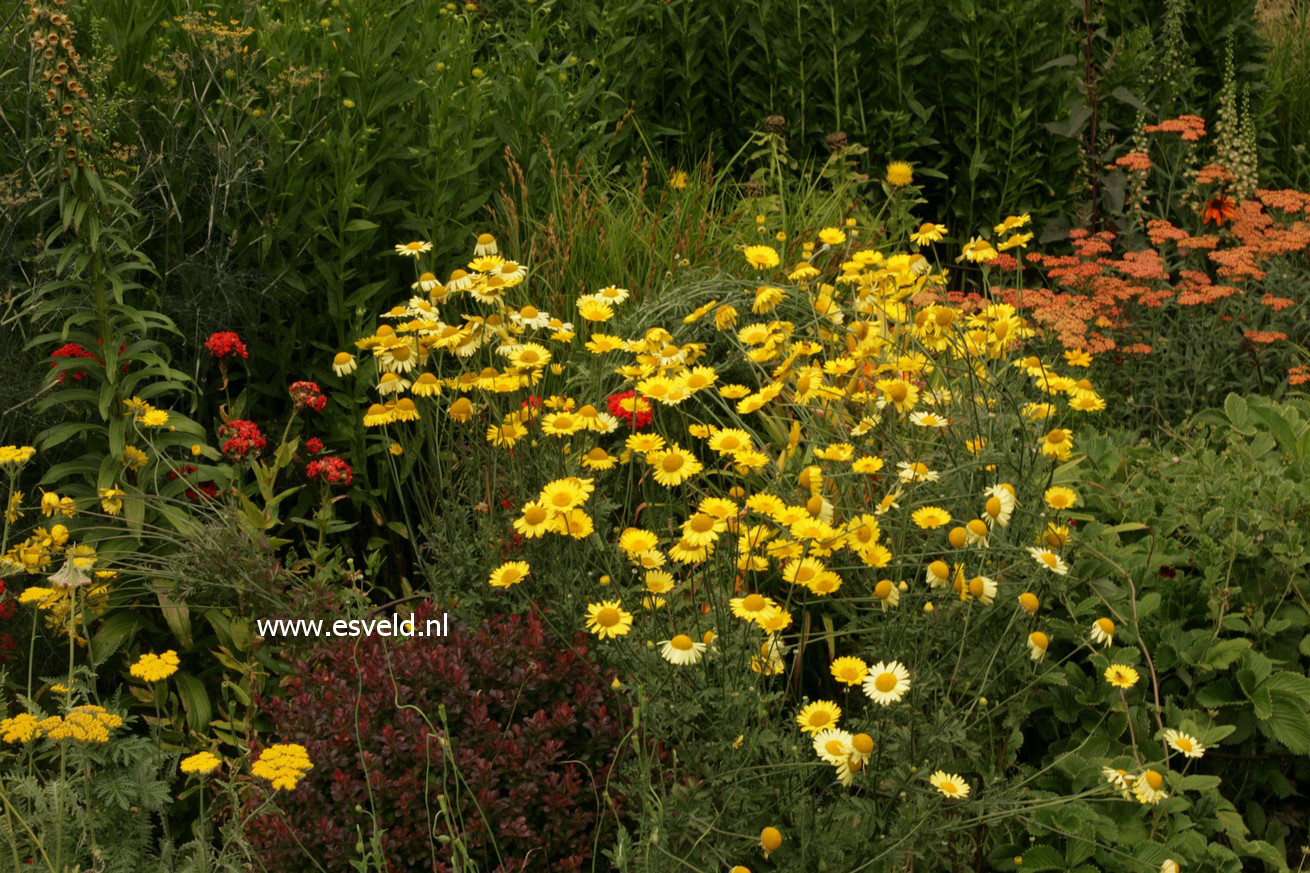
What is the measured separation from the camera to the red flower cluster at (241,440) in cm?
335

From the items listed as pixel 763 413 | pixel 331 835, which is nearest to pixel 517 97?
pixel 763 413

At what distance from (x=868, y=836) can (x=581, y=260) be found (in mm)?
2635

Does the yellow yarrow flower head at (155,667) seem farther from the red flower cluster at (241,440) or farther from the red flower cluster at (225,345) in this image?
the red flower cluster at (225,345)

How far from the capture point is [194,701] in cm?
321

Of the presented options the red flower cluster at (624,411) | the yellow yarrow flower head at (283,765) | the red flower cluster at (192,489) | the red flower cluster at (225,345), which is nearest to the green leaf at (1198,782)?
the red flower cluster at (624,411)

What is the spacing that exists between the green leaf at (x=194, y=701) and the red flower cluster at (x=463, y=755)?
0.47 m

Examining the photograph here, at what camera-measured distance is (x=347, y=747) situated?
8.56 feet

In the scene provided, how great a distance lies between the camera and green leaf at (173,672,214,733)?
125 inches

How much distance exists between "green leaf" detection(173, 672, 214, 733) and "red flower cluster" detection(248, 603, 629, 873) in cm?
47

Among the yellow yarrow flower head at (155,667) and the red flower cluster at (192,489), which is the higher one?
the yellow yarrow flower head at (155,667)

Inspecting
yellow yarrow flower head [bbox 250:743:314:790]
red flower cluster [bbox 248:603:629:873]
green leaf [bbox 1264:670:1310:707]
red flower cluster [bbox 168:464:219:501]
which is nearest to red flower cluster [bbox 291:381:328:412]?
red flower cluster [bbox 168:464:219:501]

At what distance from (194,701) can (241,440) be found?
68 centimetres

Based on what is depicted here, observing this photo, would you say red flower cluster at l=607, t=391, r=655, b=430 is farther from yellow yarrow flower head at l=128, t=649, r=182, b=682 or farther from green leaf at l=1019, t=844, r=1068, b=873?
green leaf at l=1019, t=844, r=1068, b=873

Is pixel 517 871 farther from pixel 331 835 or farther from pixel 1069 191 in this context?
pixel 1069 191
